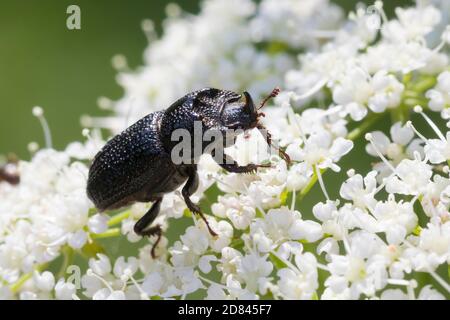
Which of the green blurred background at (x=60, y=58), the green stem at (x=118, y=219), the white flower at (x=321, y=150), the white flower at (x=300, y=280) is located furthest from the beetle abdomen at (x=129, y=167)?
the green blurred background at (x=60, y=58)

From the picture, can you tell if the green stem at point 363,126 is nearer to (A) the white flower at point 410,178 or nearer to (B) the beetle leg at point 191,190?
(A) the white flower at point 410,178

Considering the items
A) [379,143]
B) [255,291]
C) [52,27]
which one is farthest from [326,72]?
[52,27]

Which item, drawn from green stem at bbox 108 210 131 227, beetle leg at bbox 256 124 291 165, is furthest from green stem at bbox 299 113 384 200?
green stem at bbox 108 210 131 227

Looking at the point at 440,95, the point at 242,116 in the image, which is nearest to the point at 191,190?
the point at 242,116

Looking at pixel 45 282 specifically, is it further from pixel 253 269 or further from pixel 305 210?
pixel 305 210

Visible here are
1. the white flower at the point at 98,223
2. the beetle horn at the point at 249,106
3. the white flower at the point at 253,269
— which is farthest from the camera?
the white flower at the point at 98,223

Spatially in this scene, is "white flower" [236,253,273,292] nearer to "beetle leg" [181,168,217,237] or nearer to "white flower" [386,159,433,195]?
"beetle leg" [181,168,217,237]

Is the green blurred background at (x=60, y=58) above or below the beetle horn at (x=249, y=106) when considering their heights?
below
